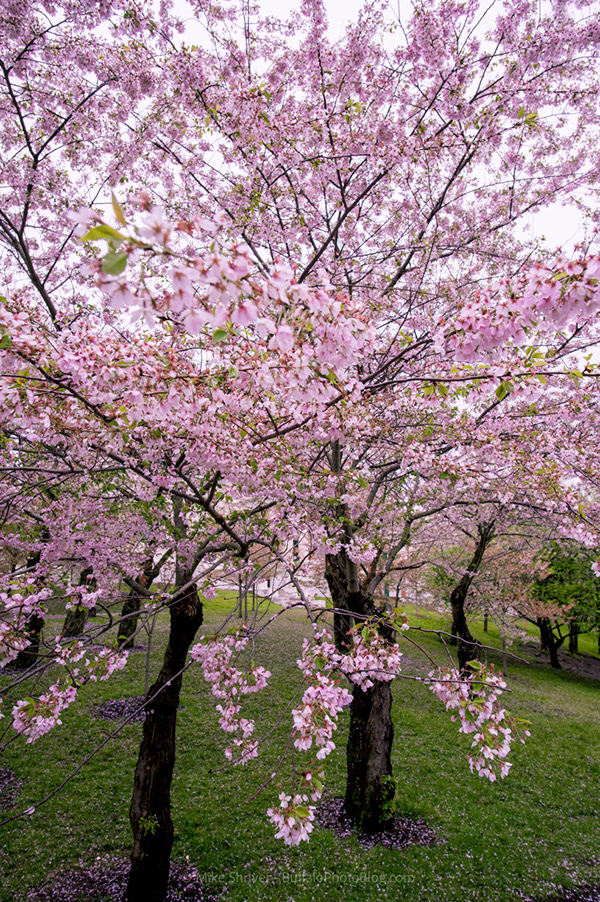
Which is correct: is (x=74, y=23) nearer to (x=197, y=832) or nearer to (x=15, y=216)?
(x=15, y=216)

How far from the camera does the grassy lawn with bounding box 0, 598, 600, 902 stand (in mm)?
5559

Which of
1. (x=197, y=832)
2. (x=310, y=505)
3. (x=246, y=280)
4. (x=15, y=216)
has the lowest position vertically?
(x=197, y=832)

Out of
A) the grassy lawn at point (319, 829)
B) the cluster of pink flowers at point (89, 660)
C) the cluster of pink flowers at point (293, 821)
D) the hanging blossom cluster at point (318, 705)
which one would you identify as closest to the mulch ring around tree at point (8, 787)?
the grassy lawn at point (319, 829)

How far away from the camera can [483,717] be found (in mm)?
2592

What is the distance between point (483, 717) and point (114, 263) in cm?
308

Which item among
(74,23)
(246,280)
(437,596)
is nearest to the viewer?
(246,280)

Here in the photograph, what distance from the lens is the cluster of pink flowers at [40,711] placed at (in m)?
2.77

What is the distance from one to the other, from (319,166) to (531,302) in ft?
12.9

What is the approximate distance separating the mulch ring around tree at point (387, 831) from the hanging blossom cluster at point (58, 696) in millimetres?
5784

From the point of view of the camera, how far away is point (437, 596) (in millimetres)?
21203

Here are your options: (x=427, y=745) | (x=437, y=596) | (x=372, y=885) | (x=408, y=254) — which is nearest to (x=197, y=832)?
(x=372, y=885)

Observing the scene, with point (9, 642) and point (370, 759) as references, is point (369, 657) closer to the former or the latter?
point (9, 642)

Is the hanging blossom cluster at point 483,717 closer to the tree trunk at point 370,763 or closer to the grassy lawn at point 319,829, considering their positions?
the grassy lawn at point 319,829

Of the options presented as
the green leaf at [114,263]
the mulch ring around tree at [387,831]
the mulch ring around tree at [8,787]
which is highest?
the green leaf at [114,263]
